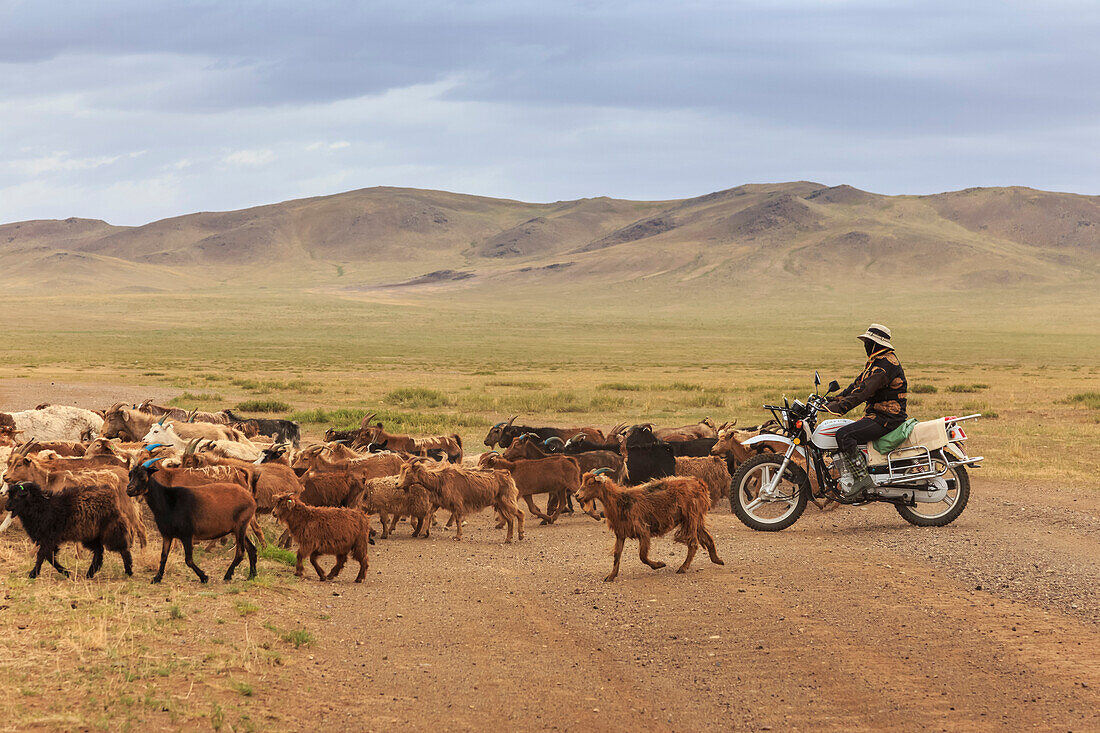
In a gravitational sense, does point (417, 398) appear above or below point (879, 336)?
below

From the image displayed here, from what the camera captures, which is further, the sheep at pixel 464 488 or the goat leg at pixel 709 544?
the sheep at pixel 464 488

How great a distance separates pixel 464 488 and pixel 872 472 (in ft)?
14.3

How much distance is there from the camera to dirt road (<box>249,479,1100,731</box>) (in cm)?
584

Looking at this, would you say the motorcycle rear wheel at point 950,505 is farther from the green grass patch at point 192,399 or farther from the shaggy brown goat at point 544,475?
the green grass patch at point 192,399

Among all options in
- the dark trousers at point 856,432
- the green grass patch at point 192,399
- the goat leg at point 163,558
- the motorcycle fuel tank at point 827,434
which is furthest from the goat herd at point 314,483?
the green grass patch at point 192,399

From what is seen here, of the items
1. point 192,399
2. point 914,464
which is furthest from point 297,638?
point 192,399

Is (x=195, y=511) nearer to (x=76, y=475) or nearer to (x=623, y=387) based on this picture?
(x=76, y=475)

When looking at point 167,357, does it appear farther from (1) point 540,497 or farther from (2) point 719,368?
(1) point 540,497

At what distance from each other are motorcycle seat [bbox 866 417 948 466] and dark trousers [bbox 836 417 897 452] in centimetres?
28

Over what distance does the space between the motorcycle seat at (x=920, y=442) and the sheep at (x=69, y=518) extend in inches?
288

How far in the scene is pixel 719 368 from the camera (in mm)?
51156

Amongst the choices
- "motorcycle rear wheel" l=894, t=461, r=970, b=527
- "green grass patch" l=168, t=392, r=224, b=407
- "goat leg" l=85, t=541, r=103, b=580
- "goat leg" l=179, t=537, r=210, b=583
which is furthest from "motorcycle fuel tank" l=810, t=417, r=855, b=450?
"green grass patch" l=168, t=392, r=224, b=407

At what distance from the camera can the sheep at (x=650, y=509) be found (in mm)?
8961

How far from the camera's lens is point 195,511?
825 cm
